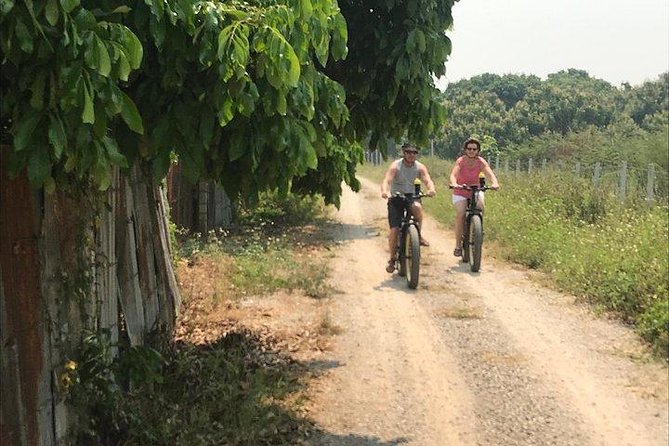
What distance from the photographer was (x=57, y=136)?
7.16 feet

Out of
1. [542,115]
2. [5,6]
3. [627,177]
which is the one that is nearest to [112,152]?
[5,6]

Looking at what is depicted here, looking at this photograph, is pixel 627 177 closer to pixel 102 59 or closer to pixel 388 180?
pixel 388 180

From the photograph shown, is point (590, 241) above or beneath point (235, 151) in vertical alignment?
beneath

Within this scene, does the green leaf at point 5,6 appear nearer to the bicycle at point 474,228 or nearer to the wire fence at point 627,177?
the bicycle at point 474,228

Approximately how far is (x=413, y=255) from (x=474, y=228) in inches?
53.9

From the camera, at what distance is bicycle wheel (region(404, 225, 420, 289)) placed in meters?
8.34

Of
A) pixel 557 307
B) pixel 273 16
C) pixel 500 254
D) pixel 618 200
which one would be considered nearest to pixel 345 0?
pixel 273 16

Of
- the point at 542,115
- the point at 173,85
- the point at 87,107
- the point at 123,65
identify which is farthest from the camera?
the point at 542,115

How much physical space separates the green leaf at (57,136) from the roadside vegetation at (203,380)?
4.74ft

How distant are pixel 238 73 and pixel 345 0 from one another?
228cm

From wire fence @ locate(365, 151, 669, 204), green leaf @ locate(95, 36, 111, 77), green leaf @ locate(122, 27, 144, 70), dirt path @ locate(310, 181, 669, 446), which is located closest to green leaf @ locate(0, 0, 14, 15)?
green leaf @ locate(95, 36, 111, 77)

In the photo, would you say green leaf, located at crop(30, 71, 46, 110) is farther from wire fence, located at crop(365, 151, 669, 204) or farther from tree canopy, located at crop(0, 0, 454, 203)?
wire fence, located at crop(365, 151, 669, 204)

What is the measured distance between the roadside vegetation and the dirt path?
1.06ft

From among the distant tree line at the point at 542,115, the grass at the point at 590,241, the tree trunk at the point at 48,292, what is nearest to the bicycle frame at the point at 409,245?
the grass at the point at 590,241
